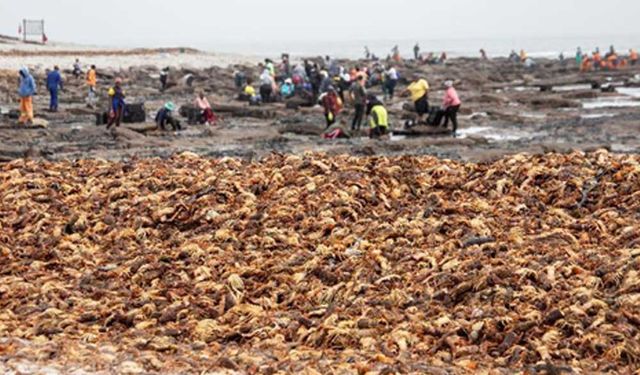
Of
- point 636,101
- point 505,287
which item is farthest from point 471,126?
point 505,287

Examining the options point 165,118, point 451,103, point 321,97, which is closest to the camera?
point 451,103

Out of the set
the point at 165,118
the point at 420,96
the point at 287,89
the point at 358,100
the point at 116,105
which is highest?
the point at 420,96

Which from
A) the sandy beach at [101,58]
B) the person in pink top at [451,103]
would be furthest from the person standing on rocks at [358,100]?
the sandy beach at [101,58]

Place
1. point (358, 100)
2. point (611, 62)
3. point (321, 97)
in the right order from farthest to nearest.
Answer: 1. point (611, 62)
2. point (321, 97)
3. point (358, 100)

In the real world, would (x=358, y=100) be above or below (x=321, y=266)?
above

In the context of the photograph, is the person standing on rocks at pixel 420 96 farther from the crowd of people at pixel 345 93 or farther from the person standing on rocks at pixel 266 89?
the person standing on rocks at pixel 266 89

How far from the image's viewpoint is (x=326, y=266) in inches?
424

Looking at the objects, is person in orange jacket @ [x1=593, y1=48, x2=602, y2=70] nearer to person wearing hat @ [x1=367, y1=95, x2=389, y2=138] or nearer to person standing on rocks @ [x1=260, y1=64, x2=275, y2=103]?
person standing on rocks @ [x1=260, y1=64, x2=275, y2=103]

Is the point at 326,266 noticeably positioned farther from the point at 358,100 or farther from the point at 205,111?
the point at 205,111

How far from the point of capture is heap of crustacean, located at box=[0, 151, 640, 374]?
8680mm

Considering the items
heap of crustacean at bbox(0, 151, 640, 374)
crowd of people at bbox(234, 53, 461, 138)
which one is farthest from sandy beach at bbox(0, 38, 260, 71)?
heap of crustacean at bbox(0, 151, 640, 374)

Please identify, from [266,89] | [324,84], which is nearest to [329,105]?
[324,84]

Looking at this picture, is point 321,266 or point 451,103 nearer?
point 321,266

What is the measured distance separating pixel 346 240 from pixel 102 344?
347cm
